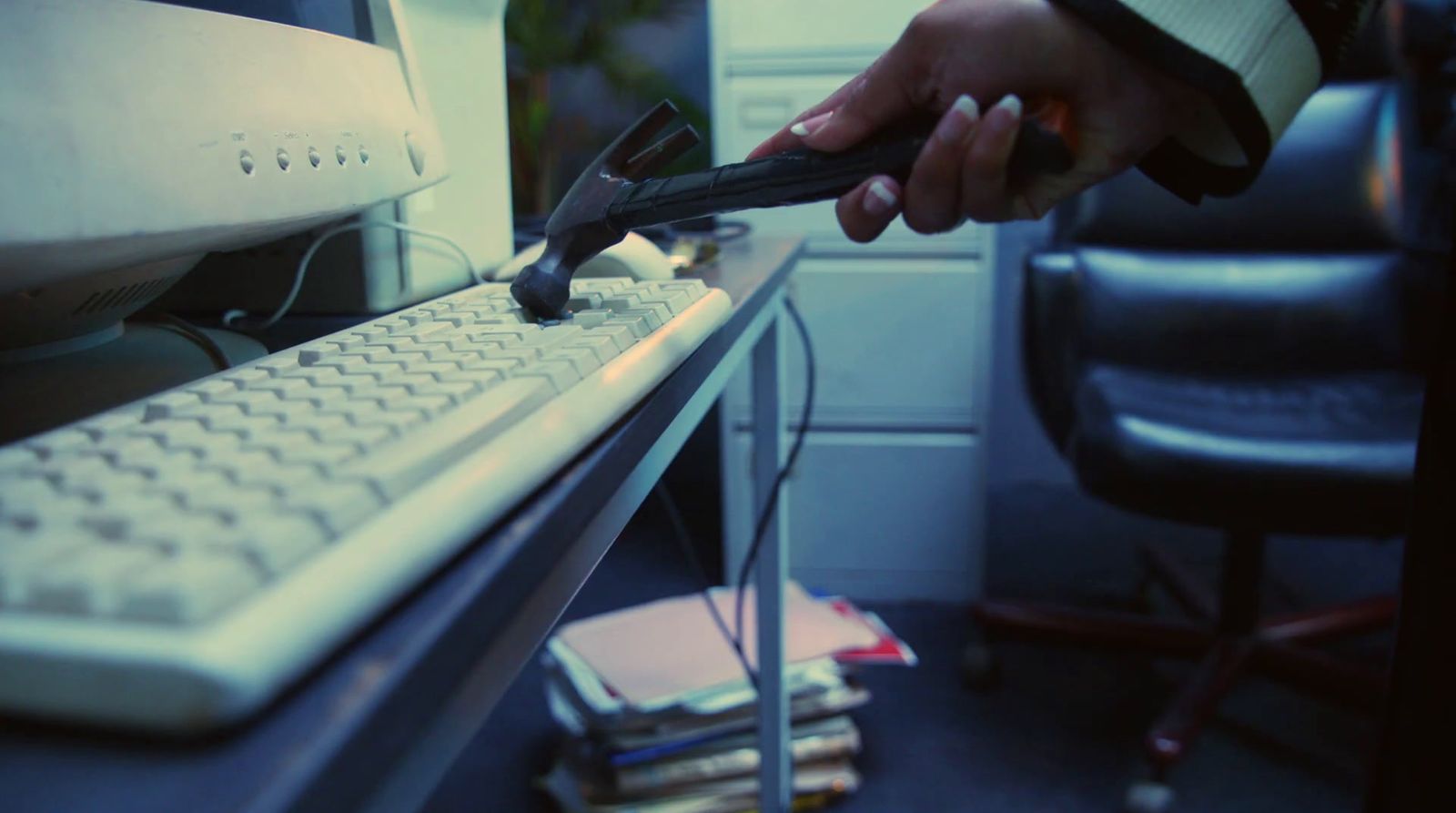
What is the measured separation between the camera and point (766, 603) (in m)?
1.20

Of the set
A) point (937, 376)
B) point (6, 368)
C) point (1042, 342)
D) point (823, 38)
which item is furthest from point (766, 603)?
point (823, 38)

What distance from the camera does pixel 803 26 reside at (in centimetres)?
168

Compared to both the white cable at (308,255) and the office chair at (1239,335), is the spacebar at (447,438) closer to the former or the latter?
the white cable at (308,255)

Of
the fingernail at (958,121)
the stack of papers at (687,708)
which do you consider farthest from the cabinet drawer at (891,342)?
the fingernail at (958,121)

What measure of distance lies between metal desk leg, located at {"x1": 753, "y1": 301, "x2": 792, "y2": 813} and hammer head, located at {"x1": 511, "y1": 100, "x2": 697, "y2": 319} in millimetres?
561

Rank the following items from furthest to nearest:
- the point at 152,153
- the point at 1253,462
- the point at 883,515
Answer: the point at 883,515, the point at 1253,462, the point at 152,153

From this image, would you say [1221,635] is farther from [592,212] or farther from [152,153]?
[152,153]

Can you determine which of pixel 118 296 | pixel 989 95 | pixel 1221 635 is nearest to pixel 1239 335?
pixel 1221 635

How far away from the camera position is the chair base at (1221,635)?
4.51 feet

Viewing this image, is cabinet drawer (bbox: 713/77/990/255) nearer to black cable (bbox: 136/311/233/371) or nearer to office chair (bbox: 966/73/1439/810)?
office chair (bbox: 966/73/1439/810)

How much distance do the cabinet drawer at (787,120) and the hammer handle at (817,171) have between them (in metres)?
1.16

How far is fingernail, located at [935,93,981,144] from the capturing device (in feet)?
1.54

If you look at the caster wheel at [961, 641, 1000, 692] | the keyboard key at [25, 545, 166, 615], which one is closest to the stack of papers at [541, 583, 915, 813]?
the caster wheel at [961, 641, 1000, 692]

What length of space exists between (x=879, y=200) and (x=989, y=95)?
0.09m
